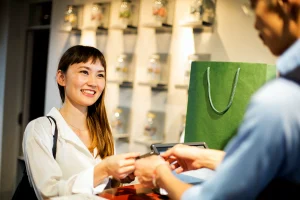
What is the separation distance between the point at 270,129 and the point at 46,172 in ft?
3.59

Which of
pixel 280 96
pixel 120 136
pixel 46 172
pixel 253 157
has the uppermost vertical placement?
pixel 280 96

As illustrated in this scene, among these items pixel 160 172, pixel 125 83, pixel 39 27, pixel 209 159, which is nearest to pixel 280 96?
pixel 160 172

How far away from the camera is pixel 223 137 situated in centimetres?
166

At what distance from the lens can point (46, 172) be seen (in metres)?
1.45

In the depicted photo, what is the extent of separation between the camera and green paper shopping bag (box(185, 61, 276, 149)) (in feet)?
5.25

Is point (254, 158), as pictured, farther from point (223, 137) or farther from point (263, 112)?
point (223, 137)

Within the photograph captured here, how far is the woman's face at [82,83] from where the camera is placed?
5.78ft

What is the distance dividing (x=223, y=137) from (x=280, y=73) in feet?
3.44

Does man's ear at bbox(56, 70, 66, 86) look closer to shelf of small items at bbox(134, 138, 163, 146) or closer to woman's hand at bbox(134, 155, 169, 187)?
woman's hand at bbox(134, 155, 169, 187)

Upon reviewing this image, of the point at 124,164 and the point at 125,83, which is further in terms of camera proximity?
the point at 125,83

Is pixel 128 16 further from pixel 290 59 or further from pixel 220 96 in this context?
pixel 290 59

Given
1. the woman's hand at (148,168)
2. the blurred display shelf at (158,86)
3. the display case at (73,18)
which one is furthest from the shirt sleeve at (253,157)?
the display case at (73,18)

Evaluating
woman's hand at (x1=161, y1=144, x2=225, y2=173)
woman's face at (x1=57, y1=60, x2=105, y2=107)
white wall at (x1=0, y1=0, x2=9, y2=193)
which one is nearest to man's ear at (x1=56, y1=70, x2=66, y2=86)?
woman's face at (x1=57, y1=60, x2=105, y2=107)

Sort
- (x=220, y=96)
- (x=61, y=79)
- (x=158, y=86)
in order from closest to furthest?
(x=220, y=96)
(x=61, y=79)
(x=158, y=86)
